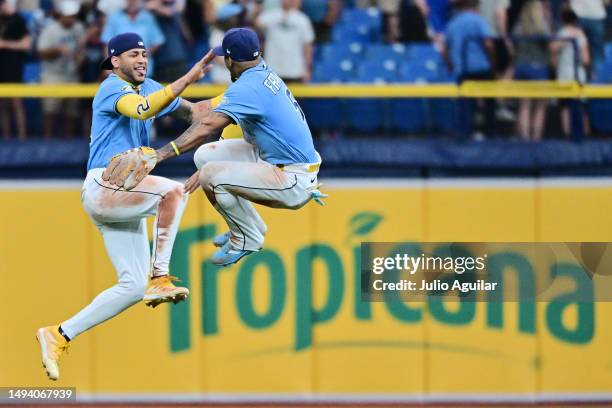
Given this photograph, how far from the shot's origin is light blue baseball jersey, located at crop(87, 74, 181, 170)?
388 inches

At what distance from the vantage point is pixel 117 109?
9742 millimetres

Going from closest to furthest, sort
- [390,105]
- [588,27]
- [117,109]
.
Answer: [117,109] → [390,105] → [588,27]

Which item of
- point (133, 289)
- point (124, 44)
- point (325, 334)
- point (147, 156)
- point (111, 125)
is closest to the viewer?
point (147, 156)

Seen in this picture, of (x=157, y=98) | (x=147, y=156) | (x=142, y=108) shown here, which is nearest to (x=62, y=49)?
(x=142, y=108)

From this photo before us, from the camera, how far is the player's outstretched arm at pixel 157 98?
912 centimetres

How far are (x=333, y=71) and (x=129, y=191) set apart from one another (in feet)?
21.3

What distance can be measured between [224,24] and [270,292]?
2886 millimetres

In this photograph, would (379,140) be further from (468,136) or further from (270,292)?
(270,292)

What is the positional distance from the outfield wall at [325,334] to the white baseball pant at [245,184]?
4.73 m

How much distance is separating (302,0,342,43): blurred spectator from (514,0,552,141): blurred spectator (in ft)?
6.78

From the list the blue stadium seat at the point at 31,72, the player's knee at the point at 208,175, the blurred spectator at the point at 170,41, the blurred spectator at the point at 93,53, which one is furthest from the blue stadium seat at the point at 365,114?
the player's knee at the point at 208,175

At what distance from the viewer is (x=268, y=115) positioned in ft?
31.4

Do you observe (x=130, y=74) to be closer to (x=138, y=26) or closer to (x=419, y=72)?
(x=138, y=26)

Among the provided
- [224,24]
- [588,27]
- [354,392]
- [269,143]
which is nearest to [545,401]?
[354,392]
